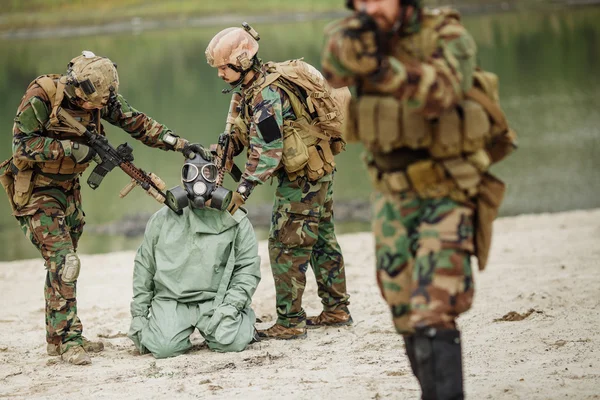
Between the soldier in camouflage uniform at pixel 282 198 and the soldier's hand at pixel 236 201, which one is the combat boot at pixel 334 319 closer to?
the soldier in camouflage uniform at pixel 282 198

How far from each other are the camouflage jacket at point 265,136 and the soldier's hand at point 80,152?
3.23 feet

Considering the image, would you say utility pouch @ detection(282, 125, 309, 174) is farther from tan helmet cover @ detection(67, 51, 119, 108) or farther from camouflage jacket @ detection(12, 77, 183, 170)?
camouflage jacket @ detection(12, 77, 183, 170)

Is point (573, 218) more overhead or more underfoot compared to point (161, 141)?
more underfoot

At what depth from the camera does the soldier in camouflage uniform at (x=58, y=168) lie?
20.5 ft

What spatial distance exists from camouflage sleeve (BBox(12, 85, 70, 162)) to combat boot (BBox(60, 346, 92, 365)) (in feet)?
4.01

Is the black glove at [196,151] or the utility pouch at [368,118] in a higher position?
the utility pouch at [368,118]

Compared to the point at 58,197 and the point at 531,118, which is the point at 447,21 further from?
the point at 531,118

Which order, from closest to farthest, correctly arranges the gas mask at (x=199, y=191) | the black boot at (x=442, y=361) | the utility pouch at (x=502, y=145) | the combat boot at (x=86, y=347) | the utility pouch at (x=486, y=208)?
the black boot at (x=442, y=361) < the utility pouch at (x=486, y=208) < the utility pouch at (x=502, y=145) < the gas mask at (x=199, y=191) < the combat boot at (x=86, y=347)

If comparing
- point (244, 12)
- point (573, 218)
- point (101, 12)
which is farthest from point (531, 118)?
point (101, 12)

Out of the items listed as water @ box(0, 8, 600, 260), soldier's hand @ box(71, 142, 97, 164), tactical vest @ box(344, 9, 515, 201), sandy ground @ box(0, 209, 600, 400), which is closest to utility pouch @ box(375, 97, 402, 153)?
tactical vest @ box(344, 9, 515, 201)

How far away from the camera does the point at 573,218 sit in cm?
1075

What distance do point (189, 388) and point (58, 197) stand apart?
5.74ft

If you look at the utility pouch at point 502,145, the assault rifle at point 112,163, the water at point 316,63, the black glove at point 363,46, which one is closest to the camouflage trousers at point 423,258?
the utility pouch at point 502,145

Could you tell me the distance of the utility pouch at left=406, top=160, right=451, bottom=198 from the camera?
4289 mm
